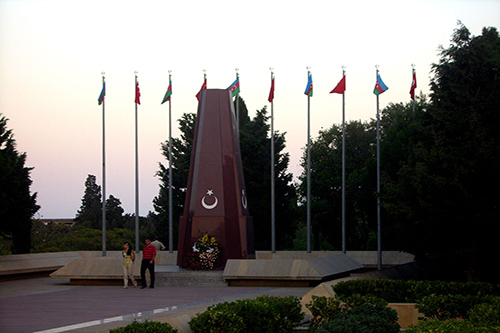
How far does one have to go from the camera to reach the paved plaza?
11.3 m

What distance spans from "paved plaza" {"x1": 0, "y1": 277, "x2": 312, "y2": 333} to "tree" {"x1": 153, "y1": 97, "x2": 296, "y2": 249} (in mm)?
22314

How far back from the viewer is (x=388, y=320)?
9.87 meters

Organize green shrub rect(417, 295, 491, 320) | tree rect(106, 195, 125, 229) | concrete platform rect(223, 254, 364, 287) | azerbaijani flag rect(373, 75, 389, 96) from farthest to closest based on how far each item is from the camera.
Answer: tree rect(106, 195, 125, 229)
azerbaijani flag rect(373, 75, 389, 96)
concrete platform rect(223, 254, 364, 287)
green shrub rect(417, 295, 491, 320)

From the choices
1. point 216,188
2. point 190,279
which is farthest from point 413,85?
point 190,279

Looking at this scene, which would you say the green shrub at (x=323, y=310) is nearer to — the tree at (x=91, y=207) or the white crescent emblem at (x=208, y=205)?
A: the white crescent emblem at (x=208, y=205)

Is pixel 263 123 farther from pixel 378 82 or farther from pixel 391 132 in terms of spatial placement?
pixel 378 82

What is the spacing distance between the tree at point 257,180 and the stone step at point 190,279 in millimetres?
22398

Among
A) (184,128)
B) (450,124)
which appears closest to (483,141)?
(450,124)

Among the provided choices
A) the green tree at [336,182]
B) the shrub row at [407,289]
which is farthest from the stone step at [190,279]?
the green tree at [336,182]

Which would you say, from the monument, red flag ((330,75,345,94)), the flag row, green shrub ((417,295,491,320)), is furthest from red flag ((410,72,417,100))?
green shrub ((417,295,491,320))

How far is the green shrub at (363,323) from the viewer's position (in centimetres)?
938

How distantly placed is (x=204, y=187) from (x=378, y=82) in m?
9.63

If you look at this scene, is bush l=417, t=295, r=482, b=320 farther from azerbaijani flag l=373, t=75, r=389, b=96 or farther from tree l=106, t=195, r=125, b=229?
tree l=106, t=195, r=125, b=229

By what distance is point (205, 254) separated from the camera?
23.9m
